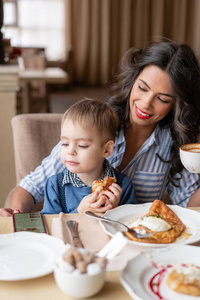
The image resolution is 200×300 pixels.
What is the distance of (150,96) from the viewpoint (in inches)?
76.7

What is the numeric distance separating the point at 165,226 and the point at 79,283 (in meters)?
0.45

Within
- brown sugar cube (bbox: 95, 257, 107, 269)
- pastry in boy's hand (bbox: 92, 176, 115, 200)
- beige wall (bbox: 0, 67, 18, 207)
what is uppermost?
brown sugar cube (bbox: 95, 257, 107, 269)

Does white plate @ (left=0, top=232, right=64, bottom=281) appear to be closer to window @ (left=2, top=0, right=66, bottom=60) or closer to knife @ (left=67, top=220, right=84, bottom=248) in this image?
knife @ (left=67, top=220, right=84, bottom=248)

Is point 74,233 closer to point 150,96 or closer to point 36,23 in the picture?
point 150,96

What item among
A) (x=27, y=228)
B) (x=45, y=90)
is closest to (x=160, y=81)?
(x=27, y=228)

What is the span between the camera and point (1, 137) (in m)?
3.34

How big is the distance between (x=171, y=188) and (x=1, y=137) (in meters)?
1.68

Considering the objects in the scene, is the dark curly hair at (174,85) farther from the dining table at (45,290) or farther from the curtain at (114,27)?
the curtain at (114,27)

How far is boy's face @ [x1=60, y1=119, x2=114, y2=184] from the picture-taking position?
161 cm

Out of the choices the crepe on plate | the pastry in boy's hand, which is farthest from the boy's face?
the crepe on plate

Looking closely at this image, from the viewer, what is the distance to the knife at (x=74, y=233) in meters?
1.23

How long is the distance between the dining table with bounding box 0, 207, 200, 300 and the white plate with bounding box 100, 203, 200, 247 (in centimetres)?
25

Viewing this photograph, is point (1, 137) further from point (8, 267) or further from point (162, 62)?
point (8, 267)

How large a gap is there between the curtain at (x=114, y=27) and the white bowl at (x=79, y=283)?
10.4m
